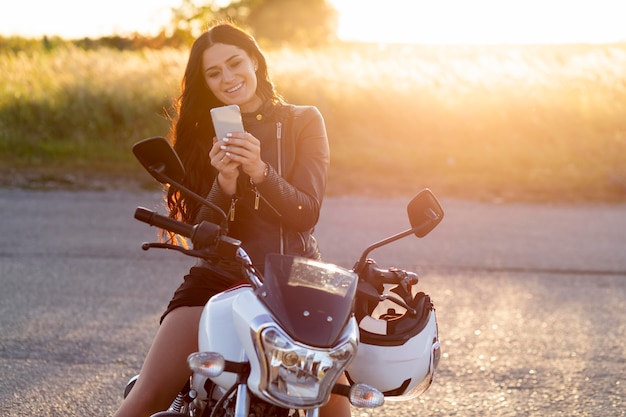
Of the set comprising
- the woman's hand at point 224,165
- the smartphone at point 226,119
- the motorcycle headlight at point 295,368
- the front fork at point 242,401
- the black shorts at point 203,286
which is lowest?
the front fork at point 242,401

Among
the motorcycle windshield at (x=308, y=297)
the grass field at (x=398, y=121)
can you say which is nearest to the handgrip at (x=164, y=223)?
the motorcycle windshield at (x=308, y=297)

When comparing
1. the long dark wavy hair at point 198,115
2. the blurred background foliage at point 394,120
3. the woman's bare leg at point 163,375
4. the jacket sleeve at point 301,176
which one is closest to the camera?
the woman's bare leg at point 163,375

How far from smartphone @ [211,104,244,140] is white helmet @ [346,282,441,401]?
→ 2.04 ft

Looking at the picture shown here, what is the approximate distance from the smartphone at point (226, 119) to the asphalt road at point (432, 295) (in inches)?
80.4

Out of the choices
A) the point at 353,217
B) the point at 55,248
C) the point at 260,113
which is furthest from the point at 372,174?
the point at 260,113

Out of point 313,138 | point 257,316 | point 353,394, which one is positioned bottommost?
point 353,394

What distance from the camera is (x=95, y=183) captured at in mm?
10562

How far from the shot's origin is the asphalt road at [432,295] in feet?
14.0

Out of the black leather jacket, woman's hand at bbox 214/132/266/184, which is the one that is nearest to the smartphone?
woman's hand at bbox 214/132/266/184

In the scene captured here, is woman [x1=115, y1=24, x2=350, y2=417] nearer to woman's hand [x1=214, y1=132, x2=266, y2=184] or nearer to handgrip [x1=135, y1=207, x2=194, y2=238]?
woman's hand [x1=214, y1=132, x2=266, y2=184]

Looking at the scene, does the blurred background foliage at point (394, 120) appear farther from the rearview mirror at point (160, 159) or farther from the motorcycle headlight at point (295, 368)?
the motorcycle headlight at point (295, 368)

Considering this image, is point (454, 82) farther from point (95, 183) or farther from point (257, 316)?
point (257, 316)

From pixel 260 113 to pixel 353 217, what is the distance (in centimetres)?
601

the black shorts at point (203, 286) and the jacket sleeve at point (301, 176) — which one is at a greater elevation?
the jacket sleeve at point (301, 176)
